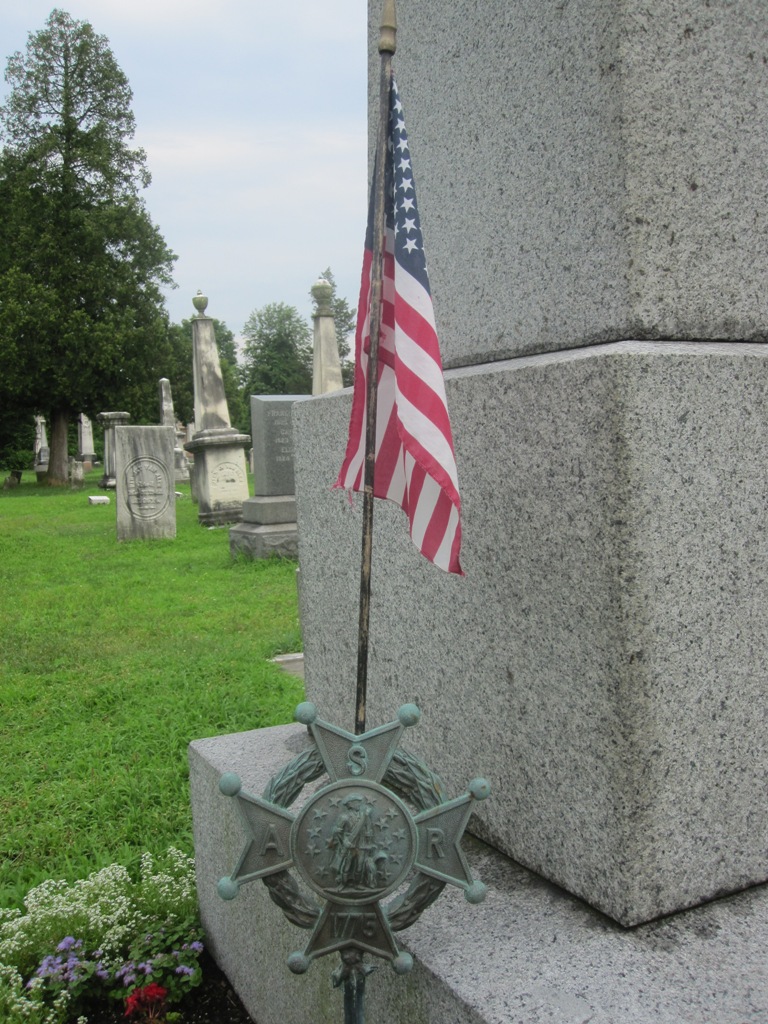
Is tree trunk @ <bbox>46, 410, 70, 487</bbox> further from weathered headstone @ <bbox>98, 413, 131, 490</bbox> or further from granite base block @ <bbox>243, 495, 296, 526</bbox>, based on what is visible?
granite base block @ <bbox>243, 495, 296, 526</bbox>

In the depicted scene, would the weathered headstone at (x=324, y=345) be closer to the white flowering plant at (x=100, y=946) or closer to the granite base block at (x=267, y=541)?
the granite base block at (x=267, y=541)

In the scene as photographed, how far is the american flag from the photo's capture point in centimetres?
148

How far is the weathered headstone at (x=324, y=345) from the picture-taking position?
453 inches

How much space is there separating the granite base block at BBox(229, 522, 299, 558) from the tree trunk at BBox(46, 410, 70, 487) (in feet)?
61.7

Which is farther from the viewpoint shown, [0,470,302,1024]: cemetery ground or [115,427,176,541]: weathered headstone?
[115,427,176,541]: weathered headstone

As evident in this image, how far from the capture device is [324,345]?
11539 millimetres

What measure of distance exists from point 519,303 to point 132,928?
188 centimetres

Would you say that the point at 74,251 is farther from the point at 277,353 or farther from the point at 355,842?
the point at 277,353

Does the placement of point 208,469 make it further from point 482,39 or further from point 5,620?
point 482,39

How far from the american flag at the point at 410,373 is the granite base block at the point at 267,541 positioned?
7973mm

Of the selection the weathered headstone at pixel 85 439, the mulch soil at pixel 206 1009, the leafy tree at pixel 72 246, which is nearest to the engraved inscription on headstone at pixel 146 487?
the mulch soil at pixel 206 1009

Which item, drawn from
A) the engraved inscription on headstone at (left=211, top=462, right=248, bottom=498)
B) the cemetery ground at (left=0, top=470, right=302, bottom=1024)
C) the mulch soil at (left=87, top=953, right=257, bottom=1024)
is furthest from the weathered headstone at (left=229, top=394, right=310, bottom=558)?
the mulch soil at (left=87, top=953, right=257, bottom=1024)

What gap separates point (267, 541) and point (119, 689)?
4.78 metres

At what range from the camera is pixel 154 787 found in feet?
11.4
